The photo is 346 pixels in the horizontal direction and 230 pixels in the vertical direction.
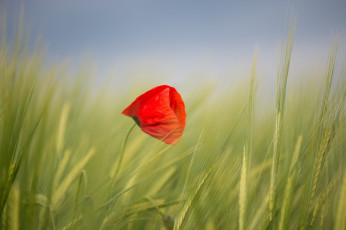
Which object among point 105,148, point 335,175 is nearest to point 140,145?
point 105,148

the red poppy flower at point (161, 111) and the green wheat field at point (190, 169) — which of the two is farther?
the red poppy flower at point (161, 111)

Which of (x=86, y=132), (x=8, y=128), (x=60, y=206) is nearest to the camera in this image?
(x=8, y=128)

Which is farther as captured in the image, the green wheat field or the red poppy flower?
the red poppy flower

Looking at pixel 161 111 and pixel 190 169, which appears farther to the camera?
pixel 161 111

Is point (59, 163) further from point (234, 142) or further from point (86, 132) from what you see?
point (234, 142)
